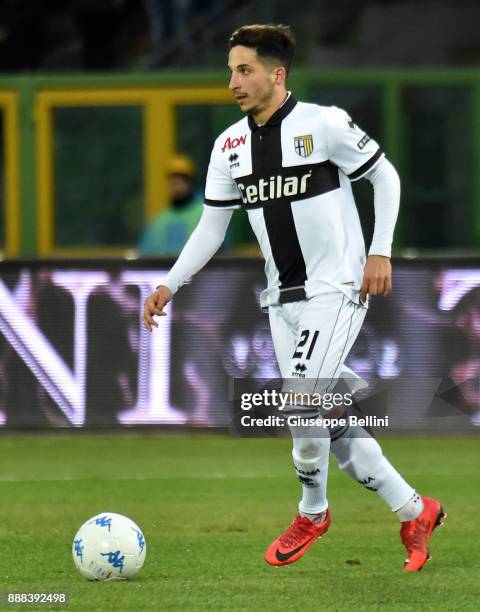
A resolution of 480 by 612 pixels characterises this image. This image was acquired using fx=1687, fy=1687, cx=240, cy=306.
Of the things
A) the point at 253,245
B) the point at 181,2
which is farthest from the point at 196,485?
the point at 181,2

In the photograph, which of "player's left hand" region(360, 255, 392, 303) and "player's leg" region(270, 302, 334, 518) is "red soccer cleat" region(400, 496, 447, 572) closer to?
"player's leg" region(270, 302, 334, 518)

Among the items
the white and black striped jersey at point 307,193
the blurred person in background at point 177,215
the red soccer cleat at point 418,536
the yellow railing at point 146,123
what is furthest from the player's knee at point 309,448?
the yellow railing at point 146,123

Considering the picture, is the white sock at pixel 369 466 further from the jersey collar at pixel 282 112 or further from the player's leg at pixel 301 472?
the jersey collar at pixel 282 112

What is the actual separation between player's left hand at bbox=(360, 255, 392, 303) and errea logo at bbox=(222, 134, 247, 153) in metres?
0.77

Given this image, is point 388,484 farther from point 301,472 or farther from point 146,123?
point 146,123

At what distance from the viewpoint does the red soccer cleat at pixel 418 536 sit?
6.83 meters

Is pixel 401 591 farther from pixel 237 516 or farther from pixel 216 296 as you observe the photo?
pixel 216 296

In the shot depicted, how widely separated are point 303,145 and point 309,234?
36 centimetres

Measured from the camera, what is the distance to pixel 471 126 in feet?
49.1

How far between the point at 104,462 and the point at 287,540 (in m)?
3.66

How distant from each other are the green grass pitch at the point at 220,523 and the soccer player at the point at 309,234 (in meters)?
0.31

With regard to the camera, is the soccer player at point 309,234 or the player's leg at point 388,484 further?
the player's leg at point 388,484

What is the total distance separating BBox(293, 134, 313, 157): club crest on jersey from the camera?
22.2 ft

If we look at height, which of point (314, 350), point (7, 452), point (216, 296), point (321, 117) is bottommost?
point (7, 452)
